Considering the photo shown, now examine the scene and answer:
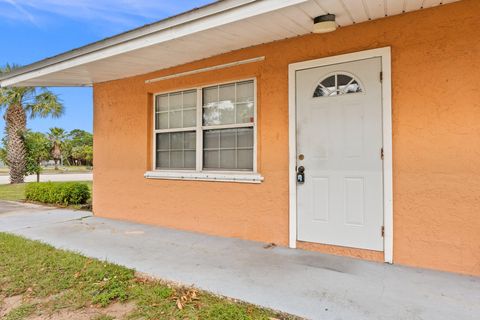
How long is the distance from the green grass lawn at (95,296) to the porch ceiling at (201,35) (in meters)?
3.04

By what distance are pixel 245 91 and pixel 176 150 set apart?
184cm

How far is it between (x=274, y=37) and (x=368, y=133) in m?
1.89

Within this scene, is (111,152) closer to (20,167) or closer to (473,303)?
(473,303)

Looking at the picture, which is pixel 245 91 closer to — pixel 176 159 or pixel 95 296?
pixel 176 159

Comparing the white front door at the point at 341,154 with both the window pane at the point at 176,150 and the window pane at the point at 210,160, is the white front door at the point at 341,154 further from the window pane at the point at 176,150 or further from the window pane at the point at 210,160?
the window pane at the point at 176,150

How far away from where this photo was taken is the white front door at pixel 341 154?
3984 millimetres

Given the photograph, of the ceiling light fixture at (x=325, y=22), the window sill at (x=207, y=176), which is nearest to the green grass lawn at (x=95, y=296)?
the window sill at (x=207, y=176)

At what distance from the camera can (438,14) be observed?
11.9 feet

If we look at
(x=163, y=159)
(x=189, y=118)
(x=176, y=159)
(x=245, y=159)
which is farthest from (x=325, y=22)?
(x=163, y=159)

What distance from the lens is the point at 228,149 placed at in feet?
17.7

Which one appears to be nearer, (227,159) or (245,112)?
(245,112)

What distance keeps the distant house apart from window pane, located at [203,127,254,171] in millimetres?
21

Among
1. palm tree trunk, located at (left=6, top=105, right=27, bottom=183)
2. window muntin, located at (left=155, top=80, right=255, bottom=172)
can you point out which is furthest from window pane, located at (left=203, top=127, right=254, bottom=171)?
palm tree trunk, located at (left=6, top=105, right=27, bottom=183)

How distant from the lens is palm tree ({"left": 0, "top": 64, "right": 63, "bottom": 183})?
17.0m
